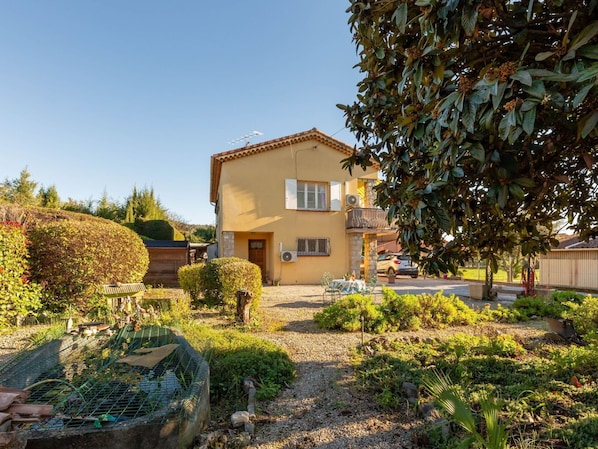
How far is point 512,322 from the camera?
752 cm

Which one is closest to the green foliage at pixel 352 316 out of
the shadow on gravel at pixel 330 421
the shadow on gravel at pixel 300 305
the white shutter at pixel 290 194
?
the shadow on gravel at pixel 300 305

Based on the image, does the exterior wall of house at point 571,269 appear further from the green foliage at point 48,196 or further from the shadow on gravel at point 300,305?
the green foliage at point 48,196

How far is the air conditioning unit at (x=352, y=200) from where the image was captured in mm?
16594

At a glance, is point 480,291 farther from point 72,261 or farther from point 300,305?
point 72,261

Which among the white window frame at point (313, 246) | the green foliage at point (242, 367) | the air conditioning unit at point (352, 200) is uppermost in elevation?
the air conditioning unit at point (352, 200)

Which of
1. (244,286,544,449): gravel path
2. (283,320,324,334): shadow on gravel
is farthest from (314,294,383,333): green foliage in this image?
(244,286,544,449): gravel path

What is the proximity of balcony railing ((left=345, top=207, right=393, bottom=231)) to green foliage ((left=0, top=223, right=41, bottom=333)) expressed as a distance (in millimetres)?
12653

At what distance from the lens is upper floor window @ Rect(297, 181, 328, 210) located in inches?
646

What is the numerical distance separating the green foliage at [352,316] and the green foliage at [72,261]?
5.77 metres

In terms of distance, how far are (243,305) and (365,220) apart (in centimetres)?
1013

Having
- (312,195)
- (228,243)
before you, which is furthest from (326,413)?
(312,195)

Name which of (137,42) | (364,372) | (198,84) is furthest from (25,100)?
(364,372)

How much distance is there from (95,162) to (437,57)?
18.4 metres

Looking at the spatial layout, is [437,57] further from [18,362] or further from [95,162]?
[95,162]
